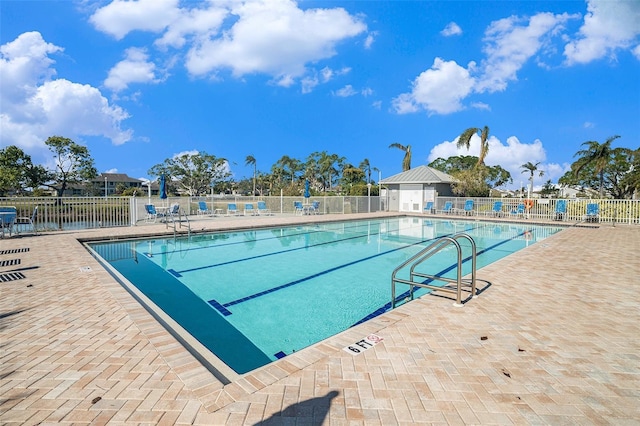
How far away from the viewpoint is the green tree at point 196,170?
46156 mm

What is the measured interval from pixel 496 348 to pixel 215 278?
5537 mm

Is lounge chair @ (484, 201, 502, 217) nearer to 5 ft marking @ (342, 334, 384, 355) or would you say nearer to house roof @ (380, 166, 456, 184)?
house roof @ (380, 166, 456, 184)

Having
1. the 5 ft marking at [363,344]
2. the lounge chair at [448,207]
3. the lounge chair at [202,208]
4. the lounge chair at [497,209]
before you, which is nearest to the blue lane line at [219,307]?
the 5 ft marking at [363,344]

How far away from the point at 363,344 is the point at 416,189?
23514 millimetres

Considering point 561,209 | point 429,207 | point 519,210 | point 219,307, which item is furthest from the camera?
point 429,207

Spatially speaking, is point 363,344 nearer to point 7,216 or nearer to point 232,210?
point 7,216

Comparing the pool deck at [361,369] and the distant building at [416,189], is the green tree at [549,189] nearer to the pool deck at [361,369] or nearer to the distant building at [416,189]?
the distant building at [416,189]

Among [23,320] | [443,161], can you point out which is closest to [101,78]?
[23,320]

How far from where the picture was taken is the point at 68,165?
32094 mm

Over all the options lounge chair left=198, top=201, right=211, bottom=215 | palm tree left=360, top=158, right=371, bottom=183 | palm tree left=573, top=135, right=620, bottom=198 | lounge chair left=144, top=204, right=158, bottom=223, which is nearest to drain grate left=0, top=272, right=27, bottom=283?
lounge chair left=144, top=204, right=158, bottom=223

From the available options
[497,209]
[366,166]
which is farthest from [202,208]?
[366,166]

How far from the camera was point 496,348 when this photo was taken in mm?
2928

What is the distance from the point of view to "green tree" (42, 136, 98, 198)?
30734 mm

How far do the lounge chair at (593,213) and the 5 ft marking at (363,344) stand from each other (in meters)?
19.0
